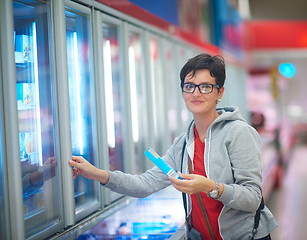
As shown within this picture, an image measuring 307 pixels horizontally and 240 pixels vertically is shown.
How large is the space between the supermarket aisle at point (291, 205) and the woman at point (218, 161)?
13.3ft

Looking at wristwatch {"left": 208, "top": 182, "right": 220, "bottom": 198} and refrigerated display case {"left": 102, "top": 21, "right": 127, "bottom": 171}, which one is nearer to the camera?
wristwatch {"left": 208, "top": 182, "right": 220, "bottom": 198}

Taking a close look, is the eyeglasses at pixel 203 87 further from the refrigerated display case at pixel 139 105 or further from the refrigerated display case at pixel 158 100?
the refrigerated display case at pixel 158 100

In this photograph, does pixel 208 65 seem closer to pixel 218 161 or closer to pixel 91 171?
pixel 218 161

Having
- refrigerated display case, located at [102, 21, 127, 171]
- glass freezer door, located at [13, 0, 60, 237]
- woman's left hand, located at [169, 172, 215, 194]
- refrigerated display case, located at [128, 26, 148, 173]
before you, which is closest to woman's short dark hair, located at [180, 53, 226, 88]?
woman's left hand, located at [169, 172, 215, 194]

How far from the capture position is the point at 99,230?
3209 millimetres

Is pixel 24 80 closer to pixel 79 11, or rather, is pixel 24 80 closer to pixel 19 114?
pixel 19 114

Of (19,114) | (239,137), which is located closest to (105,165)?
(19,114)

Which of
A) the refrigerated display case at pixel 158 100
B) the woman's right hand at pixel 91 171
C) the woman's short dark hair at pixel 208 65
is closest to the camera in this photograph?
the woman's short dark hair at pixel 208 65

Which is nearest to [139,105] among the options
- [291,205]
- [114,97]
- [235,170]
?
[114,97]

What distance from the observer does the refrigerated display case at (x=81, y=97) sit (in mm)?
3342

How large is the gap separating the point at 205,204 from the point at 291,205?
6066 millimetres

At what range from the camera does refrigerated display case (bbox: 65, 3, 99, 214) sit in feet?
11.0

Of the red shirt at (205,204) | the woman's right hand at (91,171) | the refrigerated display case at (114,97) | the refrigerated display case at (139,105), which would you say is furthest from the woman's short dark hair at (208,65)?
the refrigerated display case at (139,105)

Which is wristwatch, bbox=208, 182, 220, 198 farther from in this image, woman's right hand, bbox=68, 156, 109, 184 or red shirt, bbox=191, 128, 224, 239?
woman's right hand, bbox=68, 156, 109, 184
